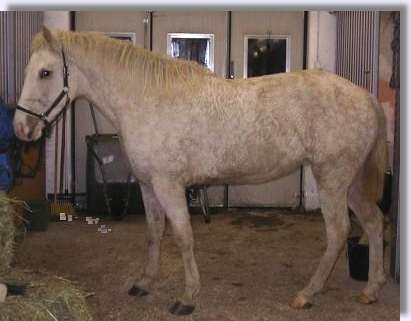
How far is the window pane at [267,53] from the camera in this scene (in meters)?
5.86

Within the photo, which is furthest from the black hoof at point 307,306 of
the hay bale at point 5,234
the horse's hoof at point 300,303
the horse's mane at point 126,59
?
the hay bale at point 5,234

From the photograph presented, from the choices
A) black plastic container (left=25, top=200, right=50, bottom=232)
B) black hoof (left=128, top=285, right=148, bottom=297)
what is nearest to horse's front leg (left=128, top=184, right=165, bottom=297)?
black hoof (left=128, top=285, right=148, bottom=297)

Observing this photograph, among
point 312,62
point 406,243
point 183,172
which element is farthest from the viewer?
point 312,62

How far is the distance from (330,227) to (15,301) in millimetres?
1741

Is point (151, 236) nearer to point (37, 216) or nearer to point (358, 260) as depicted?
point (358, 260)

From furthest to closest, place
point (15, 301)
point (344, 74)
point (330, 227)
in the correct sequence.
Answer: point (344, 74), point (330, 227), point (15, 301)

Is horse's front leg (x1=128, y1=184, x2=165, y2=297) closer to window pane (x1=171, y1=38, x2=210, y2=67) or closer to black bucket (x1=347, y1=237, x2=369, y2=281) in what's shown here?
black bucket (x1=347, y1=237, x2=369, y2=281)

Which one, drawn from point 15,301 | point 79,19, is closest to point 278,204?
point 79,19

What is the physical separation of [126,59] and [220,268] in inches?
64.7

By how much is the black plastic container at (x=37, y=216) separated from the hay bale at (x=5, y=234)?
2141 millimetres

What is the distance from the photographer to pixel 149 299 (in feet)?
9.83

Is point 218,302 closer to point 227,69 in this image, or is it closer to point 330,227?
point 330,227

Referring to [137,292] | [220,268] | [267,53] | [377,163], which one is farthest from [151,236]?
[267,53]

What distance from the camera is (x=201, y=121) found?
275 cm
